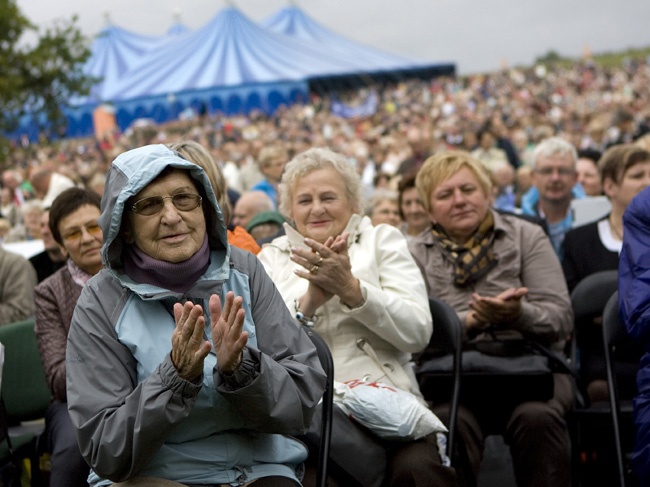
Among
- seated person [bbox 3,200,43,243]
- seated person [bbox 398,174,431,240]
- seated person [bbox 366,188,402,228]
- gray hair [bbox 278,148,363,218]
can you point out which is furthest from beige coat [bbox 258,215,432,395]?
seated person [bbox 3,200,43,243]

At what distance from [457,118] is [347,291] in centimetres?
2973

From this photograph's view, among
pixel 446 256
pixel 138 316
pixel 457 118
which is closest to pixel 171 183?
pixel 138 316

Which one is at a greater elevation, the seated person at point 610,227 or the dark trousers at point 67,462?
the seated person at point 610,227

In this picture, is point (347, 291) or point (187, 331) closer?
point (187, 331)

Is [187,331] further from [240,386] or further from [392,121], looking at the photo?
[392,121]

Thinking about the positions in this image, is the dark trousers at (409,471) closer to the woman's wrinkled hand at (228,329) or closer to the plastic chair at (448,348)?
the plastic chair at (448,348)

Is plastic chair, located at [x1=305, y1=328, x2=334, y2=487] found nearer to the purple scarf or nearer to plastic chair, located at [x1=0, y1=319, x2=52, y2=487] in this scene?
the purple scarf

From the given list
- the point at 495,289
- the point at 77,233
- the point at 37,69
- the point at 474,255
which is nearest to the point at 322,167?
the point at 474,255

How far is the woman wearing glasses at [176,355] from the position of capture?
256cm

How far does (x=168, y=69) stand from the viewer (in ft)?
134

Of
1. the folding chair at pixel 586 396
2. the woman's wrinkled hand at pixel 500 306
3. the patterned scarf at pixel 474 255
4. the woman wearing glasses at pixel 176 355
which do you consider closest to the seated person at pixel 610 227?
the folding chair at pixel 586 396

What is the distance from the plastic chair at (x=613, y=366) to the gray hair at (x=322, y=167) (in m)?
1.20

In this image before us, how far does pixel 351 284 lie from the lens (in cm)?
356

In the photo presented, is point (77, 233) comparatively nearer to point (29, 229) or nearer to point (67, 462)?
point (67, 462)
